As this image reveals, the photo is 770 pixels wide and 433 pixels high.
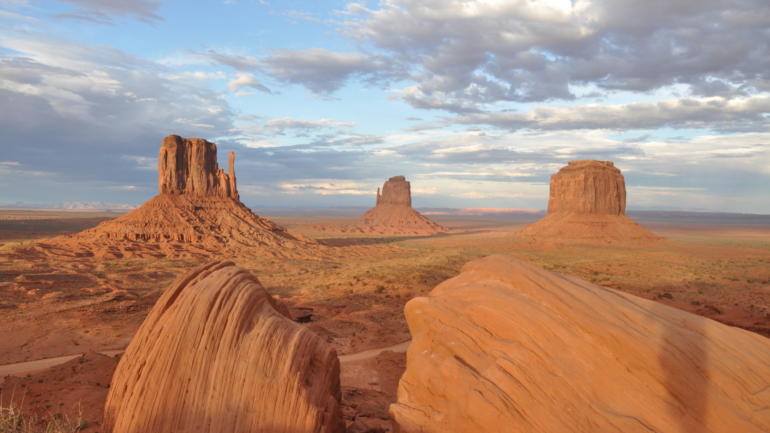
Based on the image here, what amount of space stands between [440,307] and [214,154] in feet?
198

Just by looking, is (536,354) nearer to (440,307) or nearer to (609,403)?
(609,403)

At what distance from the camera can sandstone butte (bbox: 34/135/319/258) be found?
151 feet

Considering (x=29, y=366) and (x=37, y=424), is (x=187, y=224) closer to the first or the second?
(x=29, y=366)

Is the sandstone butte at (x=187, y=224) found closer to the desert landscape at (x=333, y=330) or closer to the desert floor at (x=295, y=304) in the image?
the desert landscape at (x=333, y=330)

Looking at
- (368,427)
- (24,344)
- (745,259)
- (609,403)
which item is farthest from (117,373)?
(745,259)

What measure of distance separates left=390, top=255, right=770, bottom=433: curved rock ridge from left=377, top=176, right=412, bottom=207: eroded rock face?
135 meters

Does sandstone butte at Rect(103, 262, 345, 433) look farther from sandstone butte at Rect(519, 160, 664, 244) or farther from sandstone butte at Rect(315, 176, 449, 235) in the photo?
sandstone butte at Rect(315, 176, 449, 235)

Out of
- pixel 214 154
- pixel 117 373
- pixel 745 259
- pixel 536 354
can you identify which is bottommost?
pixel 745 259

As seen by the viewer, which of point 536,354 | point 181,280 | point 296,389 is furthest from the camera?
point 181,280

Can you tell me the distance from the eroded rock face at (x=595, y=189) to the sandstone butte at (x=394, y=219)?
149 ft

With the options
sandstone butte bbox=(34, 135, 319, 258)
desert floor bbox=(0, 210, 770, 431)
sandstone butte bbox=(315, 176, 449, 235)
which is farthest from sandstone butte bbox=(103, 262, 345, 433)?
sandstone butte bbox=(315, 176, 449, 235)

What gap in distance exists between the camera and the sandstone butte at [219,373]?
646cm

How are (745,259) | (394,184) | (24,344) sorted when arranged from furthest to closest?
(394,184) < (745,259) < (24,344)

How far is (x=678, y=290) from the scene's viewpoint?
93.4ft
